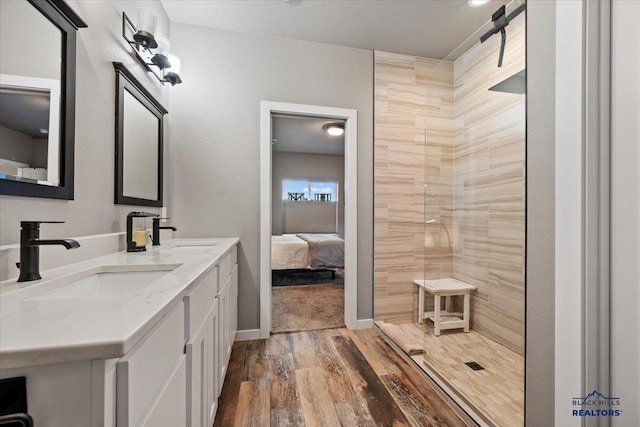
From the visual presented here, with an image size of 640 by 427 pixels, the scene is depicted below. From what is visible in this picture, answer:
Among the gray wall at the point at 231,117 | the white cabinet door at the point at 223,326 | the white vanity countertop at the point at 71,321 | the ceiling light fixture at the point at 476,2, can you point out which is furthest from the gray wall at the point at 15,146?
the ceiling light fixture at the point at 476,2

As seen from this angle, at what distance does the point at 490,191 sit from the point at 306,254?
2777mm

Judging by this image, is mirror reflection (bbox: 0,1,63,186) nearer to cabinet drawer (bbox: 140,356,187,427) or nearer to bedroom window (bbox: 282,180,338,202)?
cabinet drawer (bbox: 140,356,187,427)

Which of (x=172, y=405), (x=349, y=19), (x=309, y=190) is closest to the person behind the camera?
(x=172, y=405)

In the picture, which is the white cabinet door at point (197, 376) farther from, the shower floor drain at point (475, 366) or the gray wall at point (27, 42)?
the shower floor drain at point (475, 366)

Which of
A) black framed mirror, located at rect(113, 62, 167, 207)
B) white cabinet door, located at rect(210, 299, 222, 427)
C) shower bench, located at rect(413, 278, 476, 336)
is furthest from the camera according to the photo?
shower bench, located at rect(413, 278, 476, 336)

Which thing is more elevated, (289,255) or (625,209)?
(625,209)

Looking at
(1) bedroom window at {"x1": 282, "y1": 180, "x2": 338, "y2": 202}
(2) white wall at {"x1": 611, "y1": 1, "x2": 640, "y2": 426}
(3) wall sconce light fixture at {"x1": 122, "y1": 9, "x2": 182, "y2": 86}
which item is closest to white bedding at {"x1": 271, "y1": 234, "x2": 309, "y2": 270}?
(1) bedroom window at {"x1": 282, "y1": 180, "x2": 338, "y2": 202}

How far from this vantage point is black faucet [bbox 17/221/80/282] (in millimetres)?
844

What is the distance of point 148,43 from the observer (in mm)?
1639

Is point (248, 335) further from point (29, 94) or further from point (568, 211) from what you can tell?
point (568, 211)

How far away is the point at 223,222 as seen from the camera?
2389 millimetres

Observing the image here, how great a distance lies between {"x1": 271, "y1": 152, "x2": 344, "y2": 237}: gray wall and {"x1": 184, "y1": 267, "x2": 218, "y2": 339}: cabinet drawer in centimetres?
517

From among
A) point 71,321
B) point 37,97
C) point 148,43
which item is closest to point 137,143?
point 148,43

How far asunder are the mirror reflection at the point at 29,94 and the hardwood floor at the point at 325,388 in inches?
55.5
